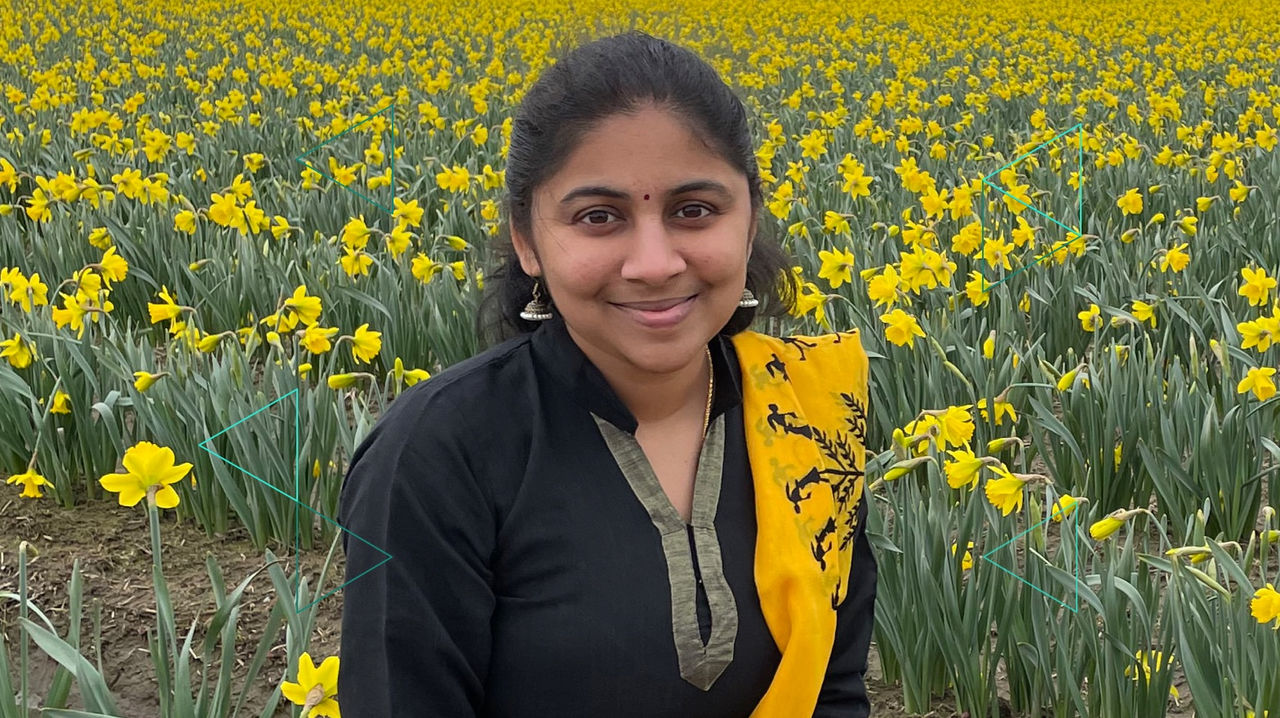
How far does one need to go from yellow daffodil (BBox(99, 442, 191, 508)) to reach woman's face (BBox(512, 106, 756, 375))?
721mm

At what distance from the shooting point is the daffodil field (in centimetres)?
198

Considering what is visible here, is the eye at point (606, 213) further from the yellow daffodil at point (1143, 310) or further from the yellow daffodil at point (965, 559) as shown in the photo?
the yellow daffodil at point (1143, 310)

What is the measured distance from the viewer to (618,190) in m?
1.36

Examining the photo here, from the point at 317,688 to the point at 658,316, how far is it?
24.5 inches

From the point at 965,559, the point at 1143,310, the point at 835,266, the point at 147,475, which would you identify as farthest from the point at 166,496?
the point at 1143,310

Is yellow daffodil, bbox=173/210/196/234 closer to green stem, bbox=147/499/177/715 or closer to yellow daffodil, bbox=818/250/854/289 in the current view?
yellow daffodil, bbox=818/250/854/289

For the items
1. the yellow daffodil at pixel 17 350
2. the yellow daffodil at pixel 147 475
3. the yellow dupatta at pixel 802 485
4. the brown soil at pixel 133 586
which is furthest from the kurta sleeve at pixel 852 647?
the yellow daffodil at pixel 17 350

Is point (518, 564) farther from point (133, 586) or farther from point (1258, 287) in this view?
point (1258, 287)

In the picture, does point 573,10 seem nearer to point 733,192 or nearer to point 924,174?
point 733,192

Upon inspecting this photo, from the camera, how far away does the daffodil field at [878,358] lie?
198 cm

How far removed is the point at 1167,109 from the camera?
734cm

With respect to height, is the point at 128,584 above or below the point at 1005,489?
below

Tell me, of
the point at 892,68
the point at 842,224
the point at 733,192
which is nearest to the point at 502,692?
the point at 733,192

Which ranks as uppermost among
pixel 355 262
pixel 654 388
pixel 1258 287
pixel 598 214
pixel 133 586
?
pixel 598 214
